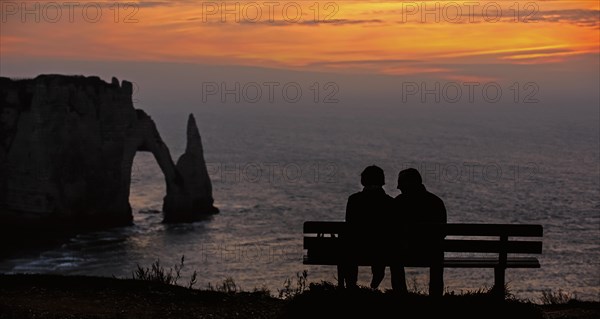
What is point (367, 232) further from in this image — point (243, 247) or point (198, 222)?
point (198, 222)

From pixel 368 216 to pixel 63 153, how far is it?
48.6m

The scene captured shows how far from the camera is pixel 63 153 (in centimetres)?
5553

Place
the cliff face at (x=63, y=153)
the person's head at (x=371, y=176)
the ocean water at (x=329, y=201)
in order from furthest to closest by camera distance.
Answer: the cliff face at (x=63, y=153), the ocean water at (x=329, y=201), the person's head at (x=371, y=176)

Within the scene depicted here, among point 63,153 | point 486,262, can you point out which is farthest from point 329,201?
point 486,262

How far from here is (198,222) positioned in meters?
60.3

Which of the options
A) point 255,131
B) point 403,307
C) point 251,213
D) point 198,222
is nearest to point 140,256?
point 198,222

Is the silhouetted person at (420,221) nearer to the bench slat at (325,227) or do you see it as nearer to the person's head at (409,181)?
the person's head at (409,181)

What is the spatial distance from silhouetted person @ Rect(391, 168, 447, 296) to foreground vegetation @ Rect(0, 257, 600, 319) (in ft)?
1.54

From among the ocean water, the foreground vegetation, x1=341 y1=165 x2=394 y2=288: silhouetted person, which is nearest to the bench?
x1=341 y1=165 x2=394 y2=288: silhouetted person

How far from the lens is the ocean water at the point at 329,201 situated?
40.4 metres

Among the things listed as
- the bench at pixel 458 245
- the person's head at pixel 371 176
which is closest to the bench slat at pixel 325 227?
the bench at pixel 458 245

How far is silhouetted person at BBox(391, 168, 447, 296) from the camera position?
999cm

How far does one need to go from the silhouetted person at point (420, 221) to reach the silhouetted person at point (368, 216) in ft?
0.65

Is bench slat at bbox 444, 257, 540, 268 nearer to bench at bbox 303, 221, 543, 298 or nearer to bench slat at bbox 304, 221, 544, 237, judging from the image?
bench at bbox 303, 221, 543, 298
